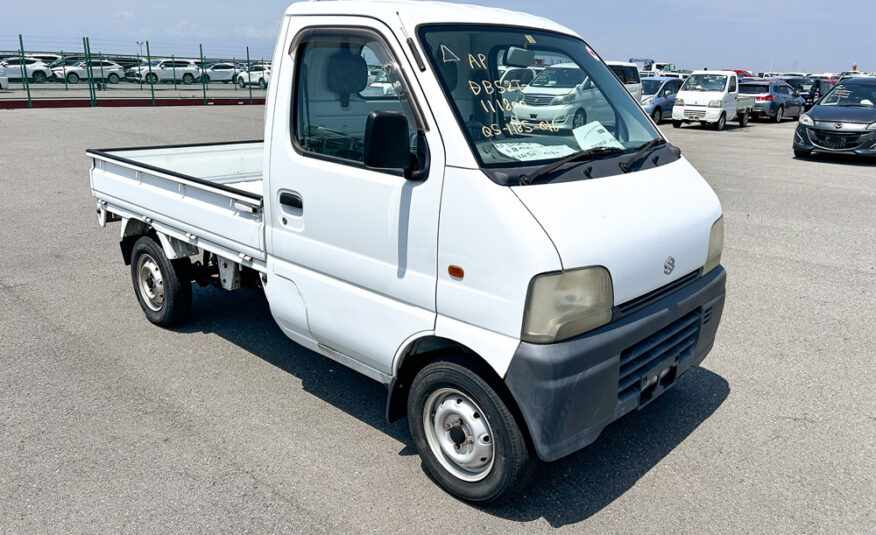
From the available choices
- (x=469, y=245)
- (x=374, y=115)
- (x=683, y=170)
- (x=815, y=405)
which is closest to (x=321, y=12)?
(x=374, y=115)

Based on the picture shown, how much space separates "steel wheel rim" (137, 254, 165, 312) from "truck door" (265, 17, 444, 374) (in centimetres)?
181

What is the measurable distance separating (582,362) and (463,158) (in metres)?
0.99

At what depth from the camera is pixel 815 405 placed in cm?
424

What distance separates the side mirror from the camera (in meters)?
2.90

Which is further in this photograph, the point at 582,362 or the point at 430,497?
the point at 430,497

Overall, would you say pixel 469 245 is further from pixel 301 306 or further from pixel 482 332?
pixel 301 306

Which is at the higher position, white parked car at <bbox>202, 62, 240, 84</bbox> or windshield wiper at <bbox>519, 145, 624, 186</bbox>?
windshield wiper at <bbox>519, 145, 624, 186</bbox>

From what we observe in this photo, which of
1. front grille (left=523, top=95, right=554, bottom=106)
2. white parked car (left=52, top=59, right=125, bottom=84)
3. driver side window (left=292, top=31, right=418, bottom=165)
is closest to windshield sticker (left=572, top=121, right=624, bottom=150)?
front grille (left=523, top=95, right=554, bottom=106)

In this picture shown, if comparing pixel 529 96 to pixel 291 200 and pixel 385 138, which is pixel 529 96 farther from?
pixel 291 200

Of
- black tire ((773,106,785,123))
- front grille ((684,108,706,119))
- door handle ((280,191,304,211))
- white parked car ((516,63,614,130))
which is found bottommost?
black tire ((773,106,785,123))

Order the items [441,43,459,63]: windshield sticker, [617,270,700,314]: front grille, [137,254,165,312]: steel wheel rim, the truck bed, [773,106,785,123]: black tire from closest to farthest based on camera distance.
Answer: [617,270,700,314]: front grille, [441,43,459,63]: windshield sticker, the truck bed, [137,254,165,312]: steel wheel rim, [773,106,785,123]: black tire

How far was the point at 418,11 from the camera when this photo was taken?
326 cm

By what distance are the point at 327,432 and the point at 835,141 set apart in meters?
14.5

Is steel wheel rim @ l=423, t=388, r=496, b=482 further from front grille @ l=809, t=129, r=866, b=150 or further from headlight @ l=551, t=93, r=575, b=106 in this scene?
front grille @ l=809, t=129, r=866, b=150
